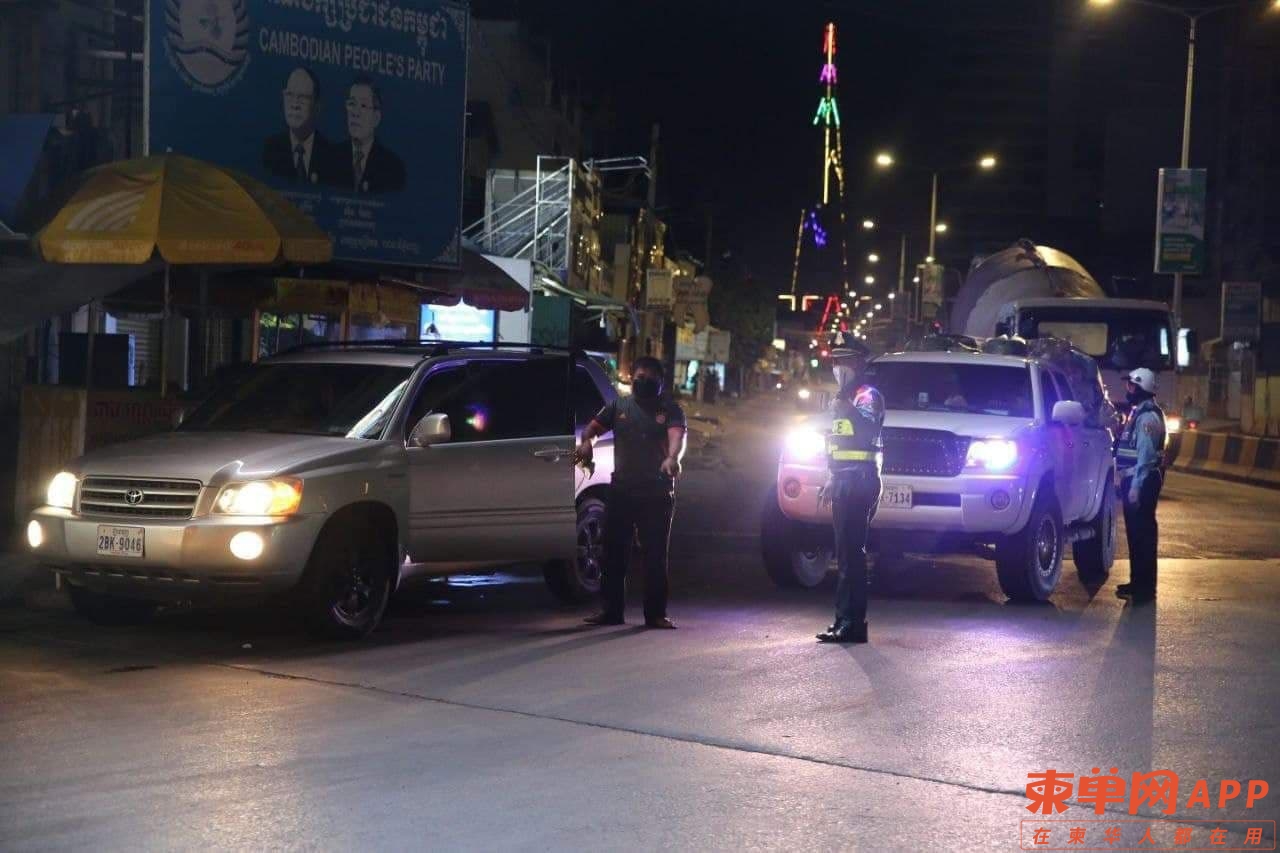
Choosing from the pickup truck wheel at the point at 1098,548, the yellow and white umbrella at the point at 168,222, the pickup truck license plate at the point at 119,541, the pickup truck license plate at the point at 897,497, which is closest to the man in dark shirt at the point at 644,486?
the pickup truck license plate at the point at 897,497

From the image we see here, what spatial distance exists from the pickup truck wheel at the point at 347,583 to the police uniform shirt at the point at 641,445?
161cm

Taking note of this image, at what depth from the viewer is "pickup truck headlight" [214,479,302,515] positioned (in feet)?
31.2

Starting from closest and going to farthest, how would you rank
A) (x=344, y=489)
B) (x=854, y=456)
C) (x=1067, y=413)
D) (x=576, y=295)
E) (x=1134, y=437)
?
(x=344, y=489)
(x=854, y=456)
(x=1067, y=413)
(x=1134, y=437)
(x=576, y=295)

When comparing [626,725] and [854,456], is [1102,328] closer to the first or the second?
[854,456]

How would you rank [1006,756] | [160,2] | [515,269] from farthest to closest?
1. [515,269]
2. [160,2]
3. [1006,756]

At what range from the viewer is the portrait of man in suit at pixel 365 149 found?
19.6m

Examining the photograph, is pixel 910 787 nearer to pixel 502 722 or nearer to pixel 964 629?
pixel 502 722

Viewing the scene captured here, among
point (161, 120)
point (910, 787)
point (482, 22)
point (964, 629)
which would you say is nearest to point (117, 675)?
point (910, 787)

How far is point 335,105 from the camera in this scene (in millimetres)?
19484

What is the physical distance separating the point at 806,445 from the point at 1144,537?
9.03 feet

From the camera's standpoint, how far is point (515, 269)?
31.7 metres

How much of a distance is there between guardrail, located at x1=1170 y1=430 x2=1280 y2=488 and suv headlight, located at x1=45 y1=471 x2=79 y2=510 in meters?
23.9

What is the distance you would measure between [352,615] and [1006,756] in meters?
4.43

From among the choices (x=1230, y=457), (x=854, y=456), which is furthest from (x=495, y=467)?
(x=1230, y=457)
